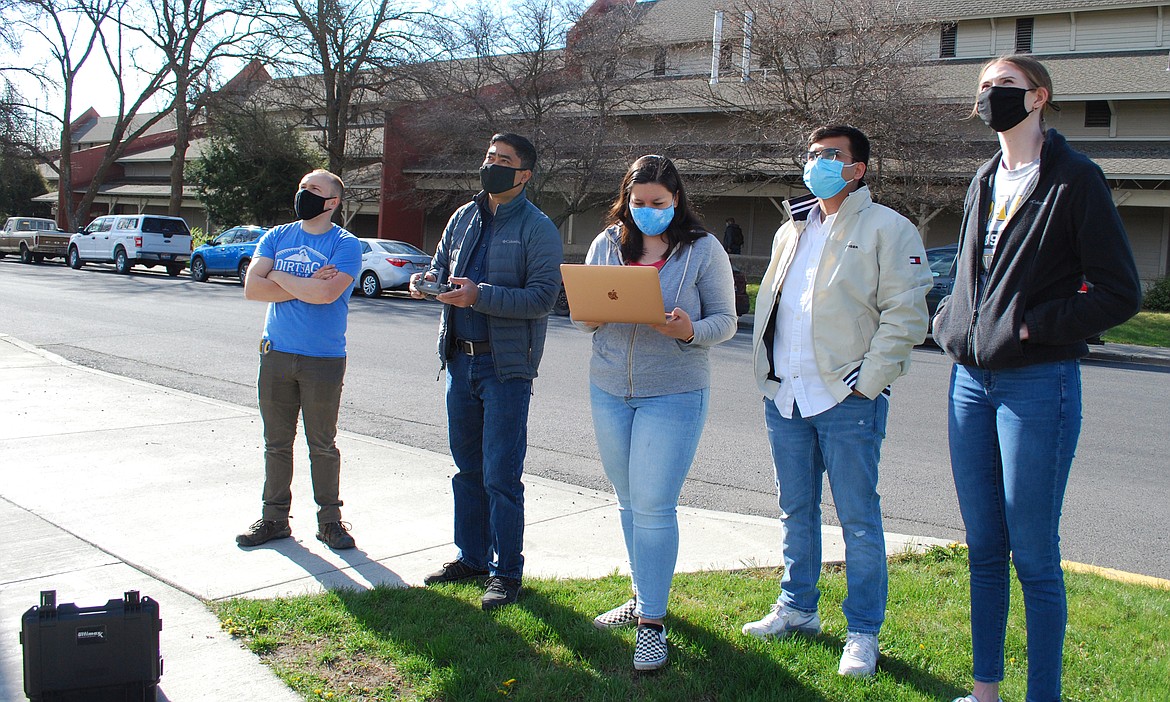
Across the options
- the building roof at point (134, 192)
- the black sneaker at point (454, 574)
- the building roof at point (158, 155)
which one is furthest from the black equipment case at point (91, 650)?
the building roof at point (158, 155)

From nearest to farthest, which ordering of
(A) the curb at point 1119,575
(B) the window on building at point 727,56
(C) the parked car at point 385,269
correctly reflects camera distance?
(A) the curb at point 1119,575 → (C) the parked car at point 385,269 → (B) the window on building at point 727,56

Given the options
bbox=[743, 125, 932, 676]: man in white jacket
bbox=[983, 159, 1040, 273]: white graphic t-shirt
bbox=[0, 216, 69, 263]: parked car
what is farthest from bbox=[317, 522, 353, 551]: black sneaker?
bbox=[0, 216, 69, 263]: parked car

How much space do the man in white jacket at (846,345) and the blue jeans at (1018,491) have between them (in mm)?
362

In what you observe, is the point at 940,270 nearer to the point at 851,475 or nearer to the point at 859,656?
the point at 851,475

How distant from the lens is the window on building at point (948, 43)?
103 ft

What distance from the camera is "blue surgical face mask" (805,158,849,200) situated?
3680 mm

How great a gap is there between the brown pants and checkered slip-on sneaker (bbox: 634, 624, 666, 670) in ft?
7.11

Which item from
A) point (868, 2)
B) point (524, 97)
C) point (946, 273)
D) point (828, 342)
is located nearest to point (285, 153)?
point (524, 97)

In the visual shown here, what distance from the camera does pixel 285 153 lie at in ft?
125

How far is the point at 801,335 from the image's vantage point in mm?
3699

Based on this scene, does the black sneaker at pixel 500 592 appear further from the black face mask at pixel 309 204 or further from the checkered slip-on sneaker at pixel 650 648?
the black face mask at pixel 309 204

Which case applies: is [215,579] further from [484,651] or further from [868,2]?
[868,2]

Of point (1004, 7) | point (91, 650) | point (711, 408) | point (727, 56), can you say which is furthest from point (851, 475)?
point (1004, 7)

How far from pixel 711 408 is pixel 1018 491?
6813mm
